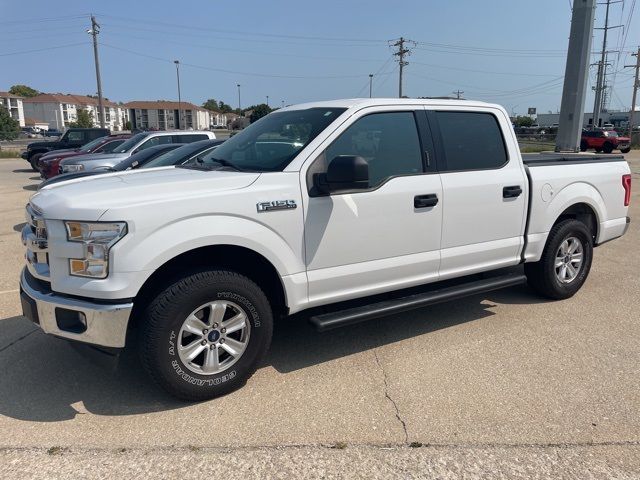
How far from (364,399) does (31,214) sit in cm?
253

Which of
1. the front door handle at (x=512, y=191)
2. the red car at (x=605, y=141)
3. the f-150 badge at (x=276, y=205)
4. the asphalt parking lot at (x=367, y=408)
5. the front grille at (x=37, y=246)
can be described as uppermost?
the f-150 badge at (x=276, y=205)

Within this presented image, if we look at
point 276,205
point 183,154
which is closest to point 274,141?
point 276,205

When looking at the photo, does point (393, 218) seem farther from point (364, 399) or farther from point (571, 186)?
point (571, 186)

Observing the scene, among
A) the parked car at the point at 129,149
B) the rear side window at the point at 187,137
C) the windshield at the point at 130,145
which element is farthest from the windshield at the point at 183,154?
the windshield at the point at 130,145

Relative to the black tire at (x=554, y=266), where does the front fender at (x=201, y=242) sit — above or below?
above

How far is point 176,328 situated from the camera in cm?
331

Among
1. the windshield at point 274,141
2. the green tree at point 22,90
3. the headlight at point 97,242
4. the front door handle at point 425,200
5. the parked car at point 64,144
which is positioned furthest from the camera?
the green tree at point 22,90

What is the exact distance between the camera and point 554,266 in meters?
5.28

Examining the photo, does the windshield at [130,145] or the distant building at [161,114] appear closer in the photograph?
the windshield at [130,145]

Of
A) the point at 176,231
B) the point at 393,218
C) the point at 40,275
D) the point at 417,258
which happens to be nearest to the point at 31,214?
the point at 40,275

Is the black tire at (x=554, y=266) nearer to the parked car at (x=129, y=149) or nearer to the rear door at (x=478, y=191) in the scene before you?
the rear door at (x=478, y=191)

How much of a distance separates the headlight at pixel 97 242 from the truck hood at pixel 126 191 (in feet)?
0.20

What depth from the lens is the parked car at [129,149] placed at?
1184 centimetres

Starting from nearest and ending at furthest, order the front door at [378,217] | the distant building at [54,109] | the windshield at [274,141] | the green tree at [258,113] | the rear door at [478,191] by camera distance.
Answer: the front door at [378,217] → the windshield at [274,141] → the rear door at [478,191] → the green tree at [258,113] → the distant building at [54,109]
